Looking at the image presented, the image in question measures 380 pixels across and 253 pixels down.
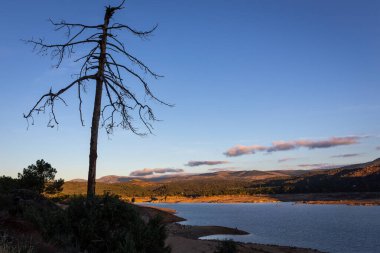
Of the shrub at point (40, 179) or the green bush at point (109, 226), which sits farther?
the shrub at point (40, 179)

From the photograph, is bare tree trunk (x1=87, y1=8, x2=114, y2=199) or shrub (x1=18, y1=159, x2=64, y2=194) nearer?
bare tree trunk (x1=87, y1=8, x2=114, y2=199)

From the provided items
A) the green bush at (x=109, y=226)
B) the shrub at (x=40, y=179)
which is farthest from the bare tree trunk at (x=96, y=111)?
the shrub at (x=40, y=179)

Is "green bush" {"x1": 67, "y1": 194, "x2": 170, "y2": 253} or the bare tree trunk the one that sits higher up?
the bare tree trunk

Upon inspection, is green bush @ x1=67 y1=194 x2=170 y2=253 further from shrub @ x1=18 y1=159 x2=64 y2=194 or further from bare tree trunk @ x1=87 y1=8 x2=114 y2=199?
shrub @ x1=18 y1=159 x2=64 y2=194

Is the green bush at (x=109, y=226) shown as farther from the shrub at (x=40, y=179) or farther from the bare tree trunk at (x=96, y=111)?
the shrub at (x=40, y=179)

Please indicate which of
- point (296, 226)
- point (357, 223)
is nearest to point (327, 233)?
point (296, 226)

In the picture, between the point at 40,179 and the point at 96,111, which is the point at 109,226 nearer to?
the point at 96,111

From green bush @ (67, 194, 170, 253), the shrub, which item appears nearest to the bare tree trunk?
green bush @ (67, 194, 170, 253)

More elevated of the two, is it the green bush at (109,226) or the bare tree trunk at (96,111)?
the bare tree trunk at (96,111)

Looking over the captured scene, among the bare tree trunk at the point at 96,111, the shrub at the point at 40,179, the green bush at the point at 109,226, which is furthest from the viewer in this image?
the shrub at the point at 40,179

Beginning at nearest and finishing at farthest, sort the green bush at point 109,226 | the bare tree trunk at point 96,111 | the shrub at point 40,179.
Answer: the green bush at point 109,226 → the bare tree trunk at point 96,111 → the shrub at point 40,179

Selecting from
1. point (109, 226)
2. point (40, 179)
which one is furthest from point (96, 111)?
point (40, 179)

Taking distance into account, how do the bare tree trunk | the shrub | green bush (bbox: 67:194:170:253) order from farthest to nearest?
1. the shrub
2. the bare tree trunk
3. green bush (bbox: 67:194:170:253)

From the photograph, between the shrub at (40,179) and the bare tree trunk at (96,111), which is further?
the shrub at (40,179)
